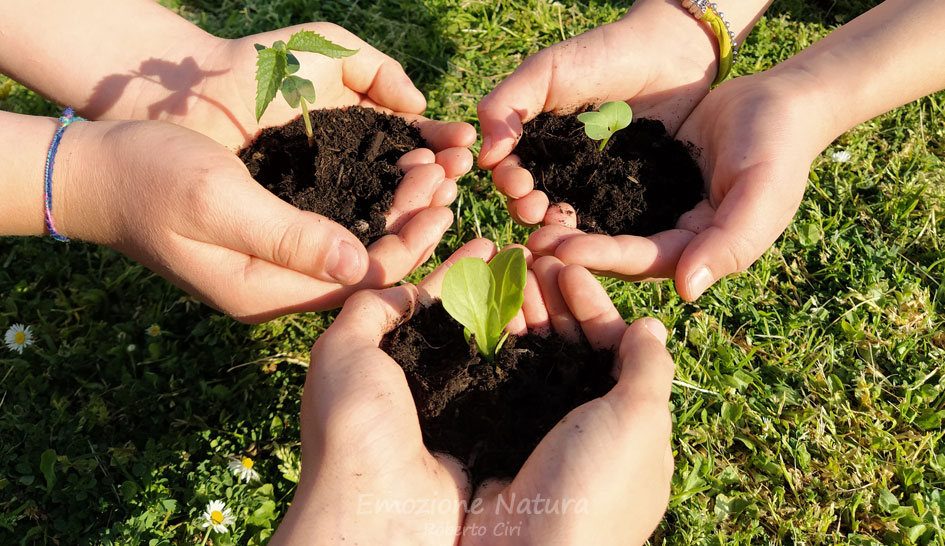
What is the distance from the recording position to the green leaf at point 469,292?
68.2 inches

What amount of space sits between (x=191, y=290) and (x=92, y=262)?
1.06 metres

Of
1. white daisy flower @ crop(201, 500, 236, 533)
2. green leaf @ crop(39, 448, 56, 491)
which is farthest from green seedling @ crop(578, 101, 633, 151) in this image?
green leaf @ crop(39, 448, 56, 491)

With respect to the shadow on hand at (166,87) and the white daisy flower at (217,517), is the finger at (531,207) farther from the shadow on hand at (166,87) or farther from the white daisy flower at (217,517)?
the white daisy flower at (217,517)

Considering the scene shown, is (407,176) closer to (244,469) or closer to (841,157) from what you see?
(244,469)

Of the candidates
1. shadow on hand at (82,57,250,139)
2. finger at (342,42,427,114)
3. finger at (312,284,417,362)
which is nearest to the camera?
finger at (312,284,417,362)

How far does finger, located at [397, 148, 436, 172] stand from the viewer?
7.61 feet

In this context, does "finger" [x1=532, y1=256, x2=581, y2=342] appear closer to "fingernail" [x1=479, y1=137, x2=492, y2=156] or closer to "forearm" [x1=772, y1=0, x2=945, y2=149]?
"fingernail" [x1=479, y1=137, x2=492, y2=156]

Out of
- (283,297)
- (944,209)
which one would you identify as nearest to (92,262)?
(283,297)

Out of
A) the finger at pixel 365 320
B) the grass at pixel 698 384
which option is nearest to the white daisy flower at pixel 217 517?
the grass at pixel 698 384

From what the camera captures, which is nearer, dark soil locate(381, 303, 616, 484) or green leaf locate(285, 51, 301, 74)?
dark soil locate(381, 303, 616, 484)

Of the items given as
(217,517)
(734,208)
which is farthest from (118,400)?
(734,208)

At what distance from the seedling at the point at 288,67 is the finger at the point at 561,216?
2.69 ft

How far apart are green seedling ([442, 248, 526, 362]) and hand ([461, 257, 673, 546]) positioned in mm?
333

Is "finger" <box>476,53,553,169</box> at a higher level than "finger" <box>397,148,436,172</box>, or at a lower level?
higher
